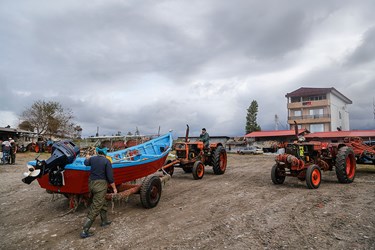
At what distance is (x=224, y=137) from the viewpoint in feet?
128

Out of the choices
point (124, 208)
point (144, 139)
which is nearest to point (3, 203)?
point (124, 208)

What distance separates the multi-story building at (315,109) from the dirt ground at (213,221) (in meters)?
35.6

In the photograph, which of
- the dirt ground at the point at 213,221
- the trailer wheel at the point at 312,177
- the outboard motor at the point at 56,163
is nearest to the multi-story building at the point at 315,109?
the trailer wheel at the point at 312,177

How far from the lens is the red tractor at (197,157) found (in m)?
9.82

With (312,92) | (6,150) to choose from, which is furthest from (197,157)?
(312,92)

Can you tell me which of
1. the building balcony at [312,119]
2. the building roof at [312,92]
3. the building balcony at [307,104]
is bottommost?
the building balcony at [312,119]

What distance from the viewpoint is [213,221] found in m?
4.86

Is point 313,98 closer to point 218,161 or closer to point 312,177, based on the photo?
point 218,161

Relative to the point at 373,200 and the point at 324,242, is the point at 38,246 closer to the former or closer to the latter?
the point at 324,242

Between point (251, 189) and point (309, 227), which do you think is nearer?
point (309, 227)

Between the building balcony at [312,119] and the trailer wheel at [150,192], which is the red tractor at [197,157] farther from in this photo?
the building balcony at [312,119]

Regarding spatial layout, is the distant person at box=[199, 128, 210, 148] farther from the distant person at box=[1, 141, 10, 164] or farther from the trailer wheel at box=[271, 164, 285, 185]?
the distant person at box=[1, 141, 10, 164]

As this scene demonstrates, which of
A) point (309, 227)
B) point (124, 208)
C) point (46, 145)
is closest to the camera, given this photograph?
point (309, 227)

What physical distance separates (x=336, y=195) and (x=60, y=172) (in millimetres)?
6540
